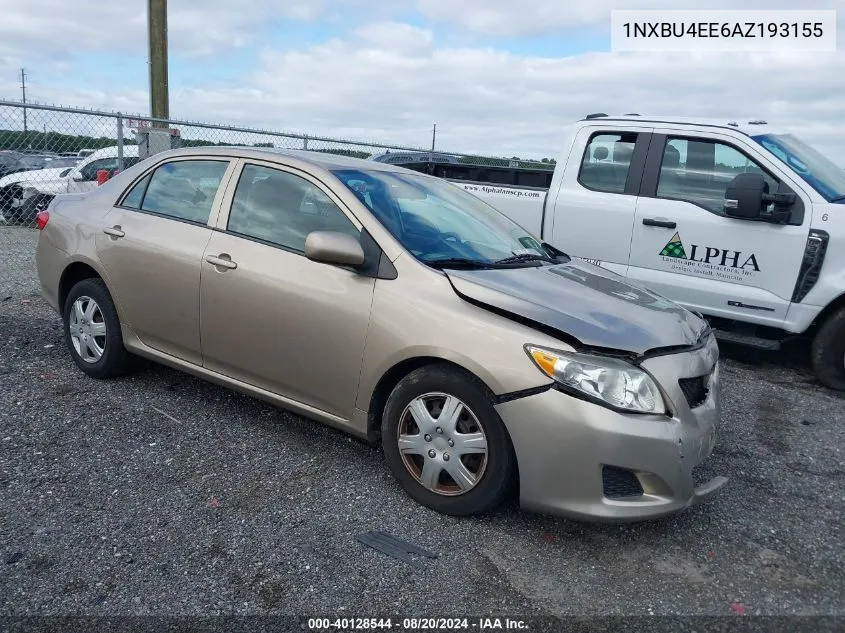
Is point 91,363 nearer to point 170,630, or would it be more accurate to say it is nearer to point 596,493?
point 170,630

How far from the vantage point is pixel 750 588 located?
9.51 ft

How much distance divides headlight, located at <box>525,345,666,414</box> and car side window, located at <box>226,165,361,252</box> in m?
1.23

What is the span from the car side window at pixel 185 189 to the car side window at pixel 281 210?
237 millimetres

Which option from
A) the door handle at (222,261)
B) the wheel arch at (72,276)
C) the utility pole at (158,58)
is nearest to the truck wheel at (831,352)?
the door handle at (222,261)

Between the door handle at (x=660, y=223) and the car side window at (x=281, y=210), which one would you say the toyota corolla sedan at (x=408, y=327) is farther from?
the door handle at (x=660, y=223)

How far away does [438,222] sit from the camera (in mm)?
3945

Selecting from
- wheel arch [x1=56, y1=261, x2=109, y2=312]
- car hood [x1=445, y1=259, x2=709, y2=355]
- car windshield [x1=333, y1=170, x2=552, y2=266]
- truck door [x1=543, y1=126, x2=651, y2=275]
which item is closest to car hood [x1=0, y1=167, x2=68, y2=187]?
wheel arch [x1=56, y1=261, x2=109, y2=312]

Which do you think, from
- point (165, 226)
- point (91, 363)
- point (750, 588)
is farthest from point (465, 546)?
point (91, 363)

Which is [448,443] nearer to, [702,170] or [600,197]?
[600,197]

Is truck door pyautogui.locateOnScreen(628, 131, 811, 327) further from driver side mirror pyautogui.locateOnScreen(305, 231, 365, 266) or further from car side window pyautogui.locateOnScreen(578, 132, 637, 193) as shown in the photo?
driver side mirror pyautogui.locateOnScreen(305, 231, 365, 266)

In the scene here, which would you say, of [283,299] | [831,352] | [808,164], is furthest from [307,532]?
[808,164]

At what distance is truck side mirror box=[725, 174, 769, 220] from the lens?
545 centimetres

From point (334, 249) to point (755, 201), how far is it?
3.63m

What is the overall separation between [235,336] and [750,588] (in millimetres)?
2722
